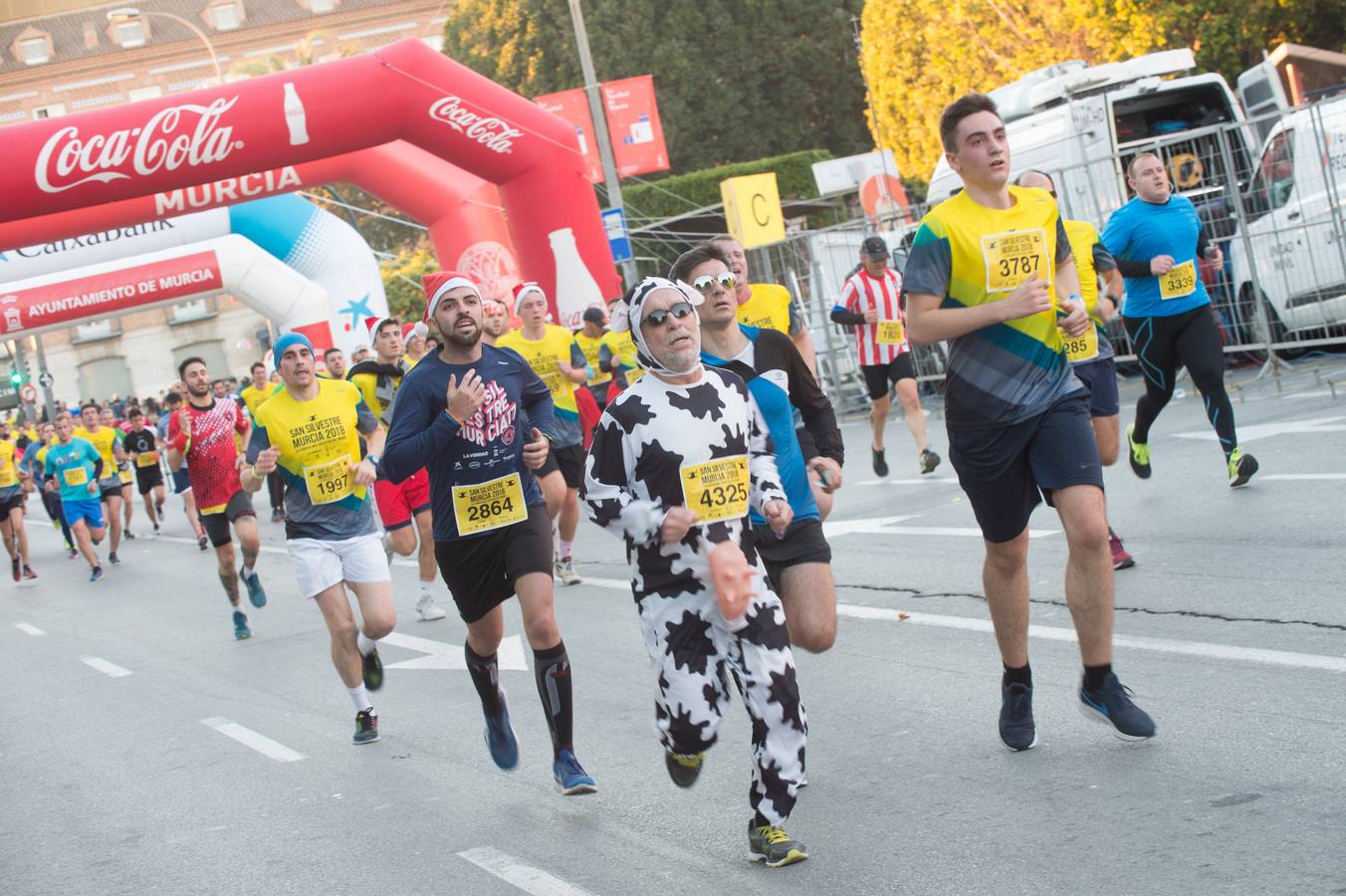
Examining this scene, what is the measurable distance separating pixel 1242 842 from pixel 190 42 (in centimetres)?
8233

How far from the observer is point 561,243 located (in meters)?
19.4

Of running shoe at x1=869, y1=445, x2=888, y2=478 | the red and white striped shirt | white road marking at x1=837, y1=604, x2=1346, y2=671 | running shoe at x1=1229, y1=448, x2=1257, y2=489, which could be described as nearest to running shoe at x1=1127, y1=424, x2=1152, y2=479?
running shoe at x1=1229, y1=448, x2=1257, y2=489

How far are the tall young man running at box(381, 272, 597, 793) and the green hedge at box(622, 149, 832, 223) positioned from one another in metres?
38.6

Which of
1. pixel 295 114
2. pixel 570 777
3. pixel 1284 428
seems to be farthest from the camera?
pixel 295 114

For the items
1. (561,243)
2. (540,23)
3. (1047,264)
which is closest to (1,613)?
(561,243)

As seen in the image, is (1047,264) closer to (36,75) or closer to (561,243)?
(561,243)

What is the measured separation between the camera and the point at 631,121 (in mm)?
30219

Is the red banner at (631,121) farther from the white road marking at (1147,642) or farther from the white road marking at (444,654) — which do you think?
the white road marking at (1147,642)

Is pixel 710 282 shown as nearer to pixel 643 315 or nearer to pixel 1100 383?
pixel 643 315

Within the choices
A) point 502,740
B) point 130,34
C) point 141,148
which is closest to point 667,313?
point 502,740

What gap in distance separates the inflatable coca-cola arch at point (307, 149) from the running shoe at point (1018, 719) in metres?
14.0

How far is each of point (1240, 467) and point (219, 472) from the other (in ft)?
26.2

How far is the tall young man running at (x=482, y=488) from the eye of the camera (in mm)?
6395

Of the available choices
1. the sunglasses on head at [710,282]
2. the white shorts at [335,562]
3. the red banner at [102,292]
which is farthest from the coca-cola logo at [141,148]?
the sunglasses on head at [710,282]
